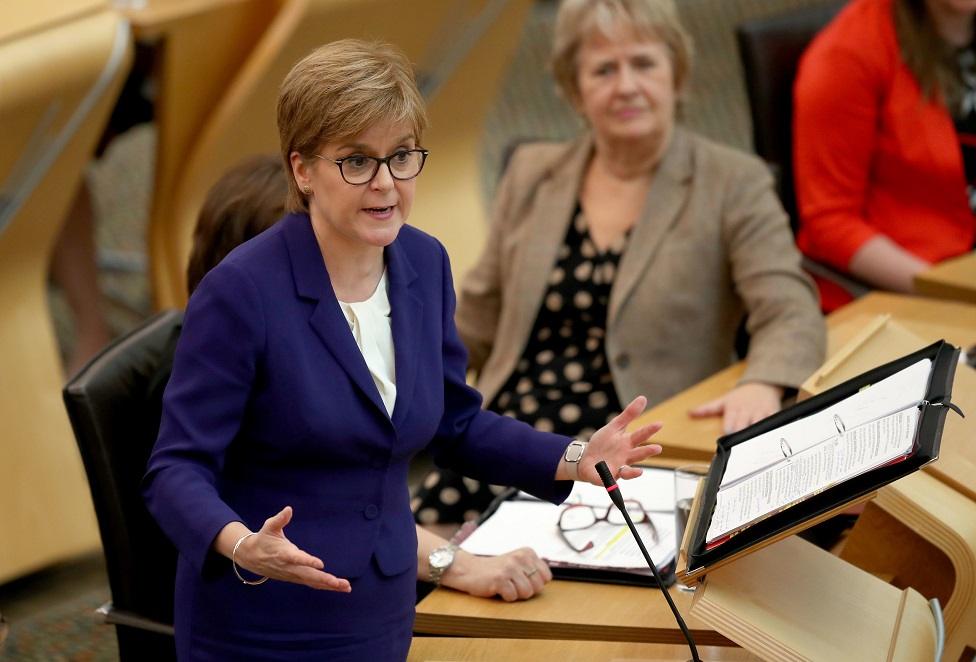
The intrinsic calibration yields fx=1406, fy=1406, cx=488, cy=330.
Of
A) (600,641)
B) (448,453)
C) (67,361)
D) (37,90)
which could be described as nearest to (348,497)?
(448,453)

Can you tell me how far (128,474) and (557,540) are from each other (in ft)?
2.08

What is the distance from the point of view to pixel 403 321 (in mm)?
1674

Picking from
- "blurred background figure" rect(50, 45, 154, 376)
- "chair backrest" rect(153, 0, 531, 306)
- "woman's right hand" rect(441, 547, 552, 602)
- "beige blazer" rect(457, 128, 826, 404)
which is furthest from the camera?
"blurred background figure" rect(50, 45, 154, 376)

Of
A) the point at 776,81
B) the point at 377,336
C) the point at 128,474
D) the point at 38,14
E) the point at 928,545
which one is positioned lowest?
the point at 928,545

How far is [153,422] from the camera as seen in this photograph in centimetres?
210

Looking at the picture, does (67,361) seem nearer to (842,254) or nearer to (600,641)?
(842,254)

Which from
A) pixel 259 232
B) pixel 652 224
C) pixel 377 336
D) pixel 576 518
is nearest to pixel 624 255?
pixel 652 224

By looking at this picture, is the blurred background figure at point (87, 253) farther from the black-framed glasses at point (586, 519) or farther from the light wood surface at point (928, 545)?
the light wood surface at point (928, 545)

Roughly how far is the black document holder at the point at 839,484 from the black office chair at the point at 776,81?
5.47ft

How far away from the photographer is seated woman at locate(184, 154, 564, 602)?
1.88 metres

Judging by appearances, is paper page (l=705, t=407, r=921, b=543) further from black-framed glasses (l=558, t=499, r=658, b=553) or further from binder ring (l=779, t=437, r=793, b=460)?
black-framed glasses (l=558, t=499, r=658, b=553)

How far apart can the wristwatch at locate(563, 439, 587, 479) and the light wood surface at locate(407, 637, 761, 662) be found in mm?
224

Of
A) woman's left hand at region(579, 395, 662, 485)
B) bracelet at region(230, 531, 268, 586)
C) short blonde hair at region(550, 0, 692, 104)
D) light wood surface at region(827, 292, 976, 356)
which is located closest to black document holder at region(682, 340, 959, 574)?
woman's left hand at region(579, 395, 662, 485)

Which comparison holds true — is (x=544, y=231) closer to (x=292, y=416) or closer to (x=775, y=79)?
(x=775, y=79)
